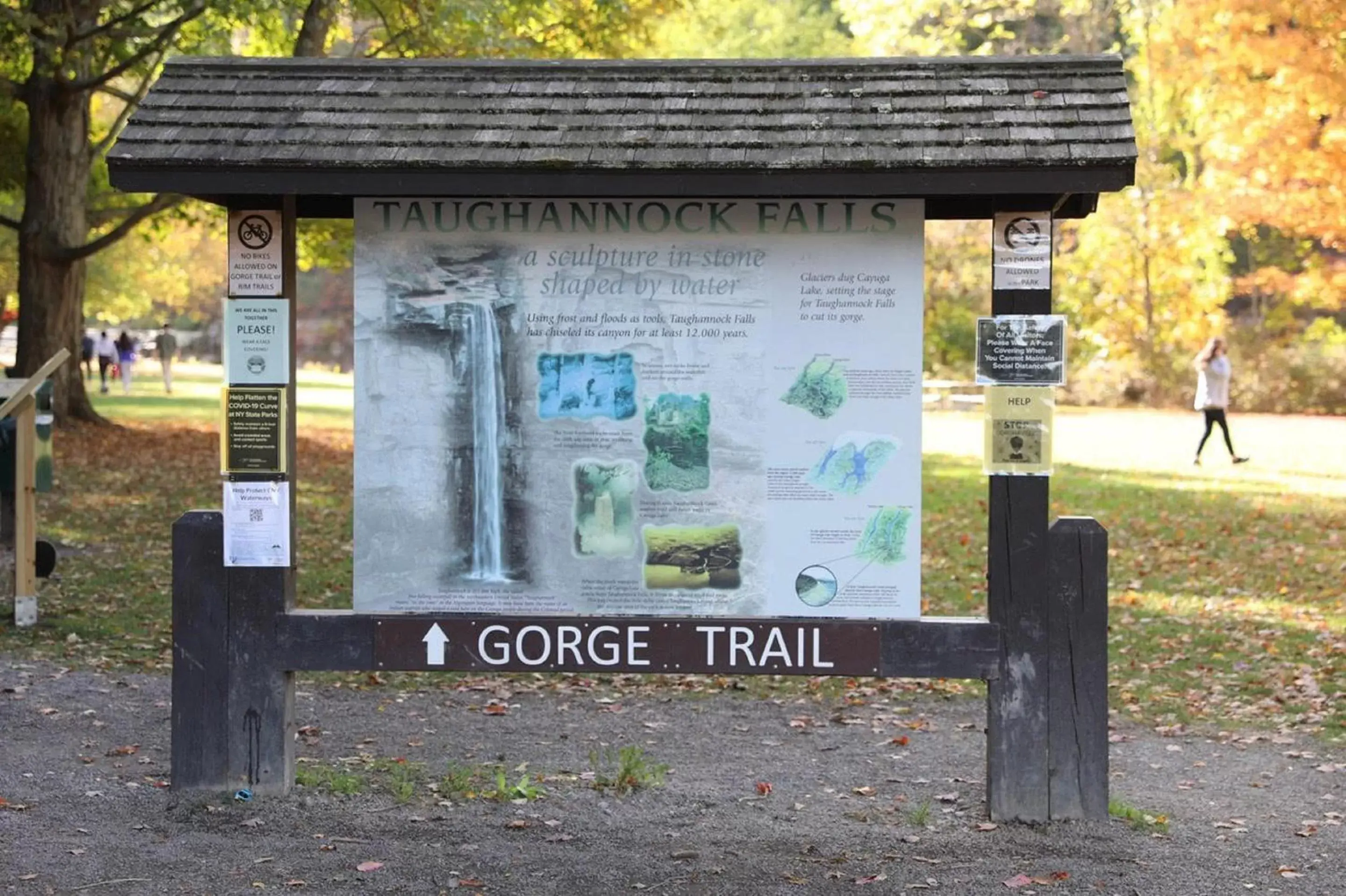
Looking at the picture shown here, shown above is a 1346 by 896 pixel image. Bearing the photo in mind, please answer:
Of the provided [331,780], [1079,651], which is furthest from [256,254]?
[1079,651]

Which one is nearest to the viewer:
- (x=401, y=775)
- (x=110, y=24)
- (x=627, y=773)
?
(x=627, y=773)

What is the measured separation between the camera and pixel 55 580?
1284 cm

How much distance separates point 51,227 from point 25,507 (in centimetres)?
1294

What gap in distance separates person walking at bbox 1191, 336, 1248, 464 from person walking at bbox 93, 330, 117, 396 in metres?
28.2

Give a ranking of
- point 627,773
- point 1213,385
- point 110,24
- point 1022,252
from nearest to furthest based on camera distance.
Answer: point 1022,252 → point 627,773 → point 110,24 → point 1213,385

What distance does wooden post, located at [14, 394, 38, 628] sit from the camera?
1050 cm

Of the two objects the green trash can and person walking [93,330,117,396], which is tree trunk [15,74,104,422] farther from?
person walking [93,330,117,396]

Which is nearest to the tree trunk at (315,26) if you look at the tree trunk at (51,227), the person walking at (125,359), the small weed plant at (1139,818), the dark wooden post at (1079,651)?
the tree trunk at (51,227)

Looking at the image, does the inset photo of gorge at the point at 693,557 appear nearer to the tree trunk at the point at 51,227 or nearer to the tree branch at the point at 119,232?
the tree branch at the point at 119,232

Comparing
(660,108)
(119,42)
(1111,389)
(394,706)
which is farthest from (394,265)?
(1111,389)

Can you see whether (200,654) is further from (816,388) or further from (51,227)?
(51,227)

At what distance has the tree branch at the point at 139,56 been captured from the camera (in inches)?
725

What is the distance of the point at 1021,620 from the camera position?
6.51m

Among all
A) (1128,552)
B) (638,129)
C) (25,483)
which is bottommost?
(1128,552)
